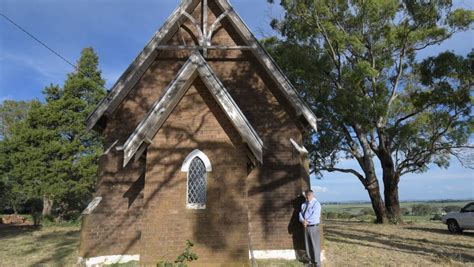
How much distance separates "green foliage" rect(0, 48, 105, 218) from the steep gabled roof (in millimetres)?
20378

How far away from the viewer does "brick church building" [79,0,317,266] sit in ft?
29.0

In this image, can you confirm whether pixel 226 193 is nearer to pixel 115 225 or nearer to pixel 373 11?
pixel 115 225

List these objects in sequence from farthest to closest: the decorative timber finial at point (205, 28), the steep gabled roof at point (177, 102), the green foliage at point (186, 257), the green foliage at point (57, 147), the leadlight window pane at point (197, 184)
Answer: the green foliage at point (57, 147) < the decorative timber finial at point (205, 28) < the leadlight window pane at point (197, 184) < the steep gabled roof at point (177, 102) < the green foliage at point (186, 257)

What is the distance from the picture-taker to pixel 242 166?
9.21 m

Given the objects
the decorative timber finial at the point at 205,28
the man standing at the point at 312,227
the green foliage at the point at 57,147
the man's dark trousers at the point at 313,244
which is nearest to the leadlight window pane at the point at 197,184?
the man standing at the point at 312,227

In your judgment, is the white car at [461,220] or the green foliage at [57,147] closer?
the white car at [461,220]

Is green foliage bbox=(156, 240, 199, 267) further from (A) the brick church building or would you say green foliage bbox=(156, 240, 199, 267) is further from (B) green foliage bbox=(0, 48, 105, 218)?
(B) green foliage bbox=(0, 48, 105, 218)

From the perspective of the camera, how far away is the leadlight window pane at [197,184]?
9164 mm

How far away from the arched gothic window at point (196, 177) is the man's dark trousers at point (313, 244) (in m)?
3.10

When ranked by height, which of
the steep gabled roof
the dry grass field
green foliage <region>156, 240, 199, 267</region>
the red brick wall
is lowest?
the dry grass field

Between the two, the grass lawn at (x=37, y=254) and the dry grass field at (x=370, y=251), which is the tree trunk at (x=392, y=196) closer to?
the dry grass field at (x=370, y=251)

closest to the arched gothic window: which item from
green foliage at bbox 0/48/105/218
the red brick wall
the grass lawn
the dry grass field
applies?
the red brick wall

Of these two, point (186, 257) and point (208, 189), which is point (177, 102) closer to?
point (208, 189)

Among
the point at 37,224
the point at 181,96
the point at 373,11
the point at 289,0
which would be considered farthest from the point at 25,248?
the point at 373,11
